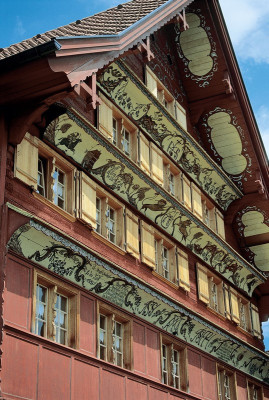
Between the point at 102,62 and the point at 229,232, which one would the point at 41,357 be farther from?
the point at 229,232

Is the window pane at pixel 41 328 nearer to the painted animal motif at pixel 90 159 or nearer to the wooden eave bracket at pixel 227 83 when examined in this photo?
the painted animal motif at pixel 90 159

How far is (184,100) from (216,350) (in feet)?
20.5

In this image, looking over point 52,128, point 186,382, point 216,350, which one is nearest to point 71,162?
point 52,128

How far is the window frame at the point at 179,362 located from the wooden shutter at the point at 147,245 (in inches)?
57.0

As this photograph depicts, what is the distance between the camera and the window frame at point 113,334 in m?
12.5

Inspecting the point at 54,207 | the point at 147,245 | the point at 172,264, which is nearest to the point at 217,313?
the point at 172,264

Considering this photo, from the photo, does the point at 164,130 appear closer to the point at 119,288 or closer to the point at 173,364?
the point at 119,288

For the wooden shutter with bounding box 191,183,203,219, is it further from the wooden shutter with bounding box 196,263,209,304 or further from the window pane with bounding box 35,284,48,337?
the window pane with bounding box 35,284,48,337

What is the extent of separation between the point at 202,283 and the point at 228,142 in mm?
4441

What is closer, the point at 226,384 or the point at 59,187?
the point at 59,187

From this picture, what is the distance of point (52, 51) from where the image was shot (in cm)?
1001

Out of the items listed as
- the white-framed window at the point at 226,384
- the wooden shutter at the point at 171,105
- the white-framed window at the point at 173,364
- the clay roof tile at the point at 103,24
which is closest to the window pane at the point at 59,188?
the clay roof tile at the point at 103,24

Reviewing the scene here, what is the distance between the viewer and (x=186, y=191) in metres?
17.1

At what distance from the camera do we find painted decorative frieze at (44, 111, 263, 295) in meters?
12.3
